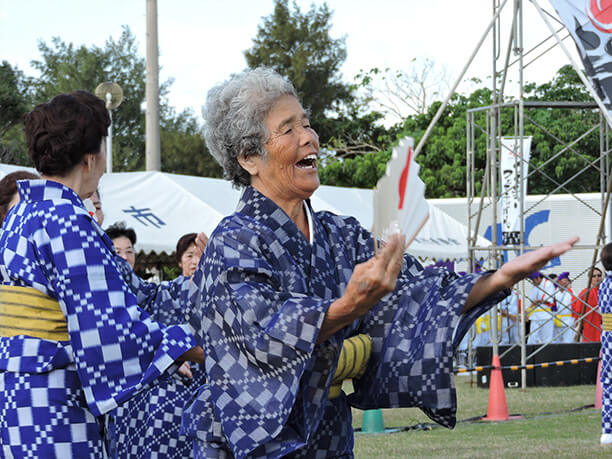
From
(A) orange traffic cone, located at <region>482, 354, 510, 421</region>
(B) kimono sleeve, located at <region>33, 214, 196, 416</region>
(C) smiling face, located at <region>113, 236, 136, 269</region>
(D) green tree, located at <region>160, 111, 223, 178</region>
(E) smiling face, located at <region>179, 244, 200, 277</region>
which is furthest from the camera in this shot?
(D) green tree, located at <region>160, 111, 223, 178</region>

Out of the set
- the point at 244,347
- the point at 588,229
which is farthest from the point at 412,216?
the point at 588,229

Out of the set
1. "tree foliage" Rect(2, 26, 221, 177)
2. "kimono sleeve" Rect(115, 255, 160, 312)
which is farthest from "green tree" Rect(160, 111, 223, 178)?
"kimono sleeve" Rect(115, 255, 160, 312)

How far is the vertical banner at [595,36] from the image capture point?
23.4 feet

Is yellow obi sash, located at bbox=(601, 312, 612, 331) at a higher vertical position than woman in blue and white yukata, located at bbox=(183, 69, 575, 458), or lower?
lower

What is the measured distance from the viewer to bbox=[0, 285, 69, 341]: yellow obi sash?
2.60m

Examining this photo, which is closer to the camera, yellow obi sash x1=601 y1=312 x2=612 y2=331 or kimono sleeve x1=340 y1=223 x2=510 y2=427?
kimono sleeve x1=340 y1=223 x2=510 y2=427

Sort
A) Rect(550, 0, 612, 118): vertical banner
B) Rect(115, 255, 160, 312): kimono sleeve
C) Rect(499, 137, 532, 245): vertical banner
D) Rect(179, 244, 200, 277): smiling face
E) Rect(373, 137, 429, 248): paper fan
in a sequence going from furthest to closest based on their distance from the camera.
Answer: Rect(499, 137, 532, 245): vertical banner, Rect(550, 0, 612, 118): vertical banner, Rect(179, 244, 200, 277): smiling face, Rect(115, 255, 160, 312): kimono sleeve, Rect(373, 137, 429, 248): paper fan

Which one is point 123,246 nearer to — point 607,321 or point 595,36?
point 595,36

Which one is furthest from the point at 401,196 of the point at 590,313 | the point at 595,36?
the point at 590,313

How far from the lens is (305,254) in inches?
93.9

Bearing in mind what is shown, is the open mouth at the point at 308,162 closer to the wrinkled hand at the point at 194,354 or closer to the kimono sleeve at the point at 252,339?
the kimono sleeve at the point at 252,339

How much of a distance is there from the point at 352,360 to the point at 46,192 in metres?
1.05

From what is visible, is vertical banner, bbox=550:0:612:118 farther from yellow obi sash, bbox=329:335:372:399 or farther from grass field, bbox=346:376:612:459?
yellow obi sash, bbox=329:335:372:399

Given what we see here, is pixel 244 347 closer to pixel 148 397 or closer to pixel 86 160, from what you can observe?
pixel 86 160
